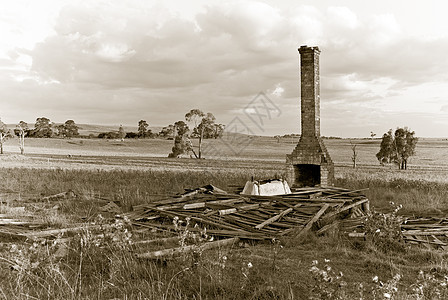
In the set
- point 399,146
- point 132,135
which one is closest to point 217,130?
point 399,146

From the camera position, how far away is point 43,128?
321ft

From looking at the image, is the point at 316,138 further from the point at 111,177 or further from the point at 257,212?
the point at 111,177

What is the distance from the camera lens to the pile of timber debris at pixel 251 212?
865cm

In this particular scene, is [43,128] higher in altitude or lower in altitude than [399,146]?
higher

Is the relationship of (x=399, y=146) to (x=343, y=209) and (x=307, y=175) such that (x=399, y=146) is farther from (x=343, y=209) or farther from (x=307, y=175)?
(x=343, y=209)

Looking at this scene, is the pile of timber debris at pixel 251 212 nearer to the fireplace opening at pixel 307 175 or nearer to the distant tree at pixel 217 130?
the fireplace opening at pixel 307 175

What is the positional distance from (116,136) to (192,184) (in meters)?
84.4

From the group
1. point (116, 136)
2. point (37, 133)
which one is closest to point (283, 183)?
point (116, 136)

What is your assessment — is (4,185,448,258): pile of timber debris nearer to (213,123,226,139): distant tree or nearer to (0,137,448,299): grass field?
(0,137,448,299): grass field

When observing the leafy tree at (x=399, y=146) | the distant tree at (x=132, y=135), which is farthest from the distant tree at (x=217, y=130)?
the distant tree at (x=132, y=135)

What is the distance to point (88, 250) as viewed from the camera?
21.0 ft

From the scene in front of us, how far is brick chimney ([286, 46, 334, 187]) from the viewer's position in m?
16.0

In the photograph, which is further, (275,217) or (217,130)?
(217,130)

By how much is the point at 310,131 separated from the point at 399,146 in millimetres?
36718
